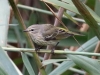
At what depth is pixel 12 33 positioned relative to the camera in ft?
7.27

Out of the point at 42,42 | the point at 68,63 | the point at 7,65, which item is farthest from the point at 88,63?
the point at 42,42

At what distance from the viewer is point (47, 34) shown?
1745mm

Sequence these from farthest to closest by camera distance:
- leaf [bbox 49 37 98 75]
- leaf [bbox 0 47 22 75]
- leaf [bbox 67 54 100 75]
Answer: leaf [bbox 49 37 98 75]
leaf [bbox 67 54 100 75]
leaf [bbox 0 47 22 75]

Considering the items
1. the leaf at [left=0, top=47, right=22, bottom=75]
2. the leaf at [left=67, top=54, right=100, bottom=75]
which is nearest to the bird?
the leaf at [left=67, top=54, right=100, bottom=75]

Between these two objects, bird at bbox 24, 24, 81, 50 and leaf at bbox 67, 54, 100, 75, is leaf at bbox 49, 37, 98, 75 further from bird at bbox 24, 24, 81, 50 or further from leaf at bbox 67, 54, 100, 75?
bird at bbox 24, 24, 81, 50

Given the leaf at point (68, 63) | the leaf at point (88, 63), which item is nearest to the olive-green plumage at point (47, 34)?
the leaf at point (68, 63)

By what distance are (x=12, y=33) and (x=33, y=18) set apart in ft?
1.10

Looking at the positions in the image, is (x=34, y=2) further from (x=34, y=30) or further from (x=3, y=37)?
(x=3, y=37)

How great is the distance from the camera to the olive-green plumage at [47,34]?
1.65 m

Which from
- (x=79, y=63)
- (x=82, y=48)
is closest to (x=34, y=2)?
(x=82, y=48)

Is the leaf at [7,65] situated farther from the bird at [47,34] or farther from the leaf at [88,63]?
the bird at [47,34]

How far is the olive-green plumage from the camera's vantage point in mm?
1652

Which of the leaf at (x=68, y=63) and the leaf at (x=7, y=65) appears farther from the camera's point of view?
the leaf at (x=68, y=63)

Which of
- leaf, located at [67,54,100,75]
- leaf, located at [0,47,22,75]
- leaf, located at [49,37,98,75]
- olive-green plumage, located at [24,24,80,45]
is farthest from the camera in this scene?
olive-green plumage, located at [24,24,80,45]
